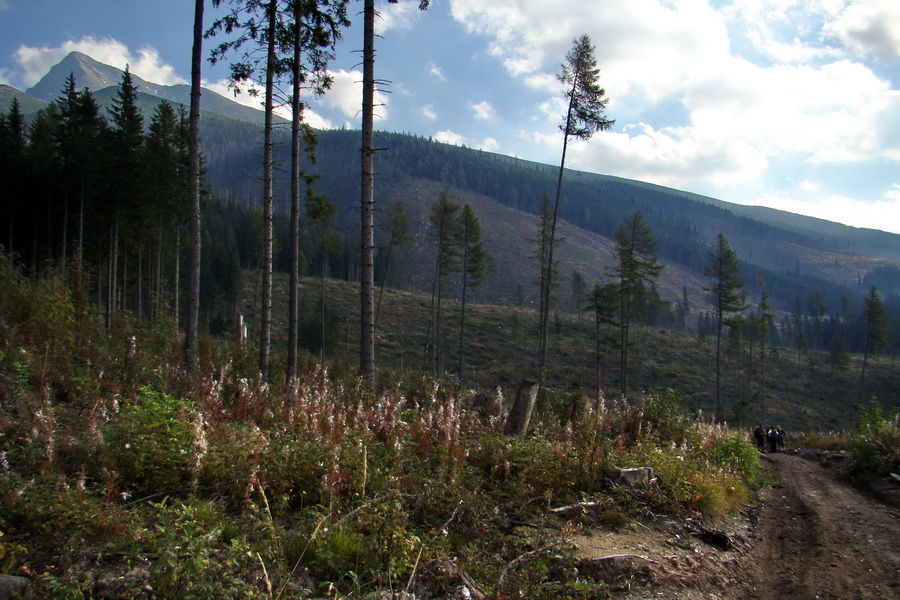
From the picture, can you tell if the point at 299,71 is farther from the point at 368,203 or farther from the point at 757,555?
the point at 757,555

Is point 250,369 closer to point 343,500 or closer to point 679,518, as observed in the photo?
point 343,500

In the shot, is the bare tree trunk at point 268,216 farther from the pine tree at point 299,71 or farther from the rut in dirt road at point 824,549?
the rut in dirt road at point 824,549

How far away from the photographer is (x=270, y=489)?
4.61 m

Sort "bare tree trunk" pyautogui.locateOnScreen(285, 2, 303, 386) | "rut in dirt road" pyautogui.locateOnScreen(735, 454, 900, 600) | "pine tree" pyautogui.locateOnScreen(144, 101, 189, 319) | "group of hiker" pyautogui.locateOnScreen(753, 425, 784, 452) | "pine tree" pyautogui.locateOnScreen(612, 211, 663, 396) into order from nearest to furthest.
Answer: "rut in dirt road" pyautogui.locateOnScreen(735, 454, 900, 600), "bare tree trunk" pyautogui.locateOnScreen(285, 2, 303, 386), "group of hiker" pyautogui.locateOnScreen(753, 425, 784, 452), "pine tree" pyautogui.locateOnScreen(144, 101, 189, 319), "pine tree" pyautogui.locateOnScreen(612, 211, 663, 396)

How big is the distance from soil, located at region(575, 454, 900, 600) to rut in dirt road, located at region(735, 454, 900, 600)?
0.4 inches

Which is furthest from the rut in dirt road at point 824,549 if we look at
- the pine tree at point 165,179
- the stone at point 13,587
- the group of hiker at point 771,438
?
the pine tree at point 165,179

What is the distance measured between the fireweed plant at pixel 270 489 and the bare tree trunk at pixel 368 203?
2.19m

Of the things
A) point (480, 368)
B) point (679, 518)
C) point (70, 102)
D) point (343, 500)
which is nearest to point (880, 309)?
point (480, 368)

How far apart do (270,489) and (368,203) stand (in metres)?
7.08

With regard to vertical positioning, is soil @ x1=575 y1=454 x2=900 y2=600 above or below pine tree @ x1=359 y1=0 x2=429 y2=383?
below

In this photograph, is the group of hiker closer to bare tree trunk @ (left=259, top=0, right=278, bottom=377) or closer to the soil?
the soil

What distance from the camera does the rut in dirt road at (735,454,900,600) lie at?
4.74 meters

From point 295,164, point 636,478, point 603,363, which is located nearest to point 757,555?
point 636,478

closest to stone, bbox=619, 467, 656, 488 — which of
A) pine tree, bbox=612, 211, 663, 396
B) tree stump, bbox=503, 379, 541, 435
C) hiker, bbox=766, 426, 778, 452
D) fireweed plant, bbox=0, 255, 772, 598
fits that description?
fireweed plant, bbox=0, 255, 772, 598
